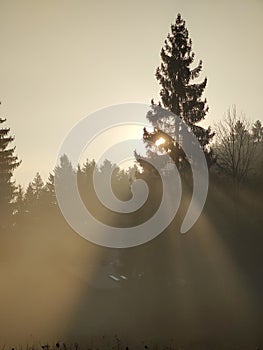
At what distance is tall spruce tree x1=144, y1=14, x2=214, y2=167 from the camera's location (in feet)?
101

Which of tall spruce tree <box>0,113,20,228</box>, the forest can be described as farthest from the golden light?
tall spruce tree <box>0,113,20,228</box>

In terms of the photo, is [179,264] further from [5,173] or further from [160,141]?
[5,173]

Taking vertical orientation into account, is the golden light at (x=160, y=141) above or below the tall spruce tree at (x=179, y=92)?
below

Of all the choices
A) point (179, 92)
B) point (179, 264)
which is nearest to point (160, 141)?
point (179, 92)

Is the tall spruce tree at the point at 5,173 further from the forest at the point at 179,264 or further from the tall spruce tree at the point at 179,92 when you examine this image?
the tall spruce tree at the point at 179,92

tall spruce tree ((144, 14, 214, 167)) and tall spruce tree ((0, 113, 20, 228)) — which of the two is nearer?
tall spruce tree ((144, 14, 214, 167))

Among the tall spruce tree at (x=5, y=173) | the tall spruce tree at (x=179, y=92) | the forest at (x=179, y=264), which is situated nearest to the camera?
the forest at (x=179, y=264)

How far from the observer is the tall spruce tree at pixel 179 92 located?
30.8m

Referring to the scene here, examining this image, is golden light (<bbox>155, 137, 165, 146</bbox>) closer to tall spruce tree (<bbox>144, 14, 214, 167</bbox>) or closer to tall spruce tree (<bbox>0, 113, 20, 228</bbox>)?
tall spruce tree (<bbox>144, 14, 214, 167</bbox>)

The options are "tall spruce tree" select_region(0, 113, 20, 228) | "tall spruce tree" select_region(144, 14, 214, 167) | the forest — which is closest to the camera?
the forest

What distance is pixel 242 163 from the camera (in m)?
36.0

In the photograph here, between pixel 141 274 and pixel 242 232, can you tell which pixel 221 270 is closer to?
pixel 242 232

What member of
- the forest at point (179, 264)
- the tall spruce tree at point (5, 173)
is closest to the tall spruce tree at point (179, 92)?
the forest at point (179, 264)

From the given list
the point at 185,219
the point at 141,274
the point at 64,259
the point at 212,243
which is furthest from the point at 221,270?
the point at 64,259
